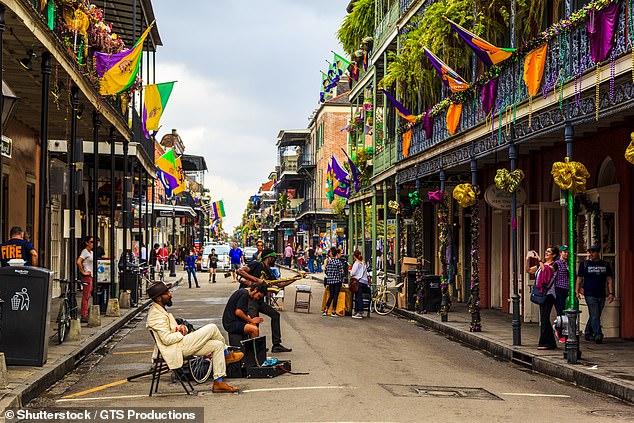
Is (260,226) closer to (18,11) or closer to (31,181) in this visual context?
(31,181)

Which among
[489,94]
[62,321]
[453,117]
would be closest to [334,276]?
[453,117]

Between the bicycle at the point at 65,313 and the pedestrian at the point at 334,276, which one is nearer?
the bicycle at the point at 65,313

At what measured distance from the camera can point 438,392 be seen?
10641mm

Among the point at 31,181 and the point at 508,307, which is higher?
the point at 31,181

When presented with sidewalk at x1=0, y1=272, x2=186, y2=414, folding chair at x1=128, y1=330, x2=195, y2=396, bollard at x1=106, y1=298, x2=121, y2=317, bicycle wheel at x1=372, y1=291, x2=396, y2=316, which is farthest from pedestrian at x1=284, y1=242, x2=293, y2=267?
folding chair at x1=128, y1=330, x2=195, y2=396

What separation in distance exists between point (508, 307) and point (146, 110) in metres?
11.7

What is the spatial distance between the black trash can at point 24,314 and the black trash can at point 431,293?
42.4 ft

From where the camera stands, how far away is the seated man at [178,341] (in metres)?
10.2

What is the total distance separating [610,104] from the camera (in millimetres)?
12000

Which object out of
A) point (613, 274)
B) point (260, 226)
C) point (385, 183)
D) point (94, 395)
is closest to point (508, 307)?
point (613, 274)

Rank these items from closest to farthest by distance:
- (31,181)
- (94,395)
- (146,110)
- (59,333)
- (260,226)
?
(94,395)
(59,333)
(31,181)
(146,110)
(260,226)

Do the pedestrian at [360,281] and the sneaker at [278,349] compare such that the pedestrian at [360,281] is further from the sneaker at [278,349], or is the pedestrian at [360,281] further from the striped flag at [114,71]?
the sneaker at [278,349]

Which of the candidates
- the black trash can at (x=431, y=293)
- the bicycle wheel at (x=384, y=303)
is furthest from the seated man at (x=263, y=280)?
the bicycle wheel at (x=384, y=303)

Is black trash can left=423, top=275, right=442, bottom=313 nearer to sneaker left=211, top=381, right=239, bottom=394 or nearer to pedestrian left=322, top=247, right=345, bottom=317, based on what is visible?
pedestrian left=322, top=247, right=345, bottom=317
